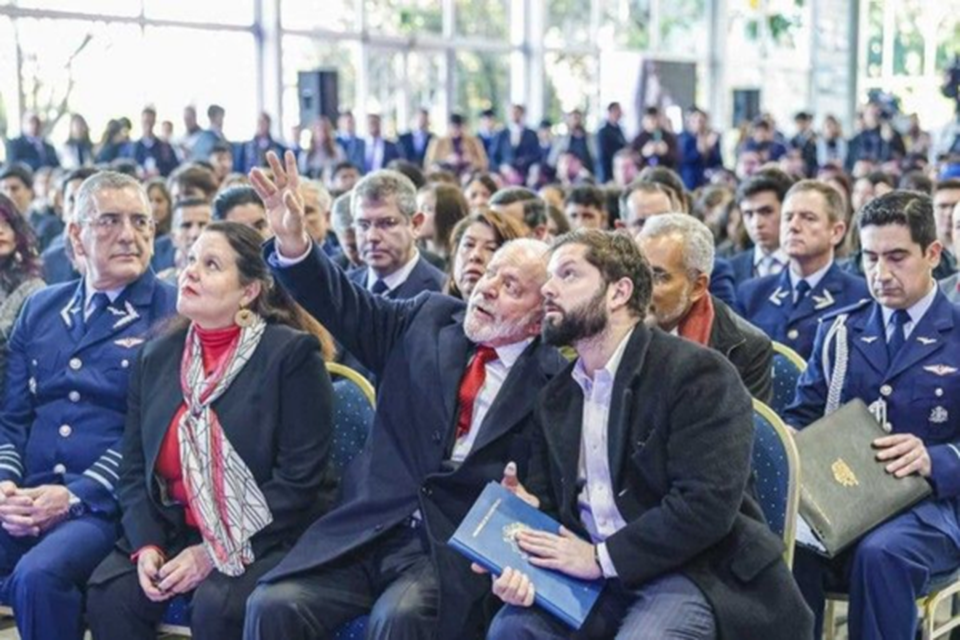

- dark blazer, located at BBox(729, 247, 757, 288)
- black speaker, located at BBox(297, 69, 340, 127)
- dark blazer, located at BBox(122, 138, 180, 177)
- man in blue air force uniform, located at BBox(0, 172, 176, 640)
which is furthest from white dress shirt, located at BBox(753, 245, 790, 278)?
black speaker, located at BBox(297, 69, 340, 127)

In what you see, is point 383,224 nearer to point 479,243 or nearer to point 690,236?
point 479,243

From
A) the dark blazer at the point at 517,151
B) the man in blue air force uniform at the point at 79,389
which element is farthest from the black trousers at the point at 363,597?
the dark blazer at the point at 517,151

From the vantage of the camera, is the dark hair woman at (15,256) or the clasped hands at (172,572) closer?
the clasped hands at (172,572)

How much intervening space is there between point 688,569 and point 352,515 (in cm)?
81

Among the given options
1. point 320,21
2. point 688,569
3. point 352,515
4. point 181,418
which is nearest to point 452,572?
point 352,515

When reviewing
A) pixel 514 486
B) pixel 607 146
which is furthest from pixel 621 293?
pixel 607 146

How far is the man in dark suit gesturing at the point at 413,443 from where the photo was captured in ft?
9.84

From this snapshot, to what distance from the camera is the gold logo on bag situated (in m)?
3.22

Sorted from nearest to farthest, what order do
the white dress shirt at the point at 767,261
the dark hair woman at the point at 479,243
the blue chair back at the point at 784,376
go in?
1. the blue chair back at the point at 784,376
2. the dark hair woman at the point at 479,243
3. the white dress shirt at the point at 767,261

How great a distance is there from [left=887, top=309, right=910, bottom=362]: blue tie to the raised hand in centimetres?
148

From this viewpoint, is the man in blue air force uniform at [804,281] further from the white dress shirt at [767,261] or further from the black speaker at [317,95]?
the black speaker at [317,95]

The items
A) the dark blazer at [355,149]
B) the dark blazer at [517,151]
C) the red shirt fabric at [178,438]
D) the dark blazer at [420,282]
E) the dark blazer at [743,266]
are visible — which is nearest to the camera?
the red shirt fabric at [178,438]

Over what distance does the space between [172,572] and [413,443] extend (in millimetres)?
615

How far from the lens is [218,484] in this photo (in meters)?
3.21
